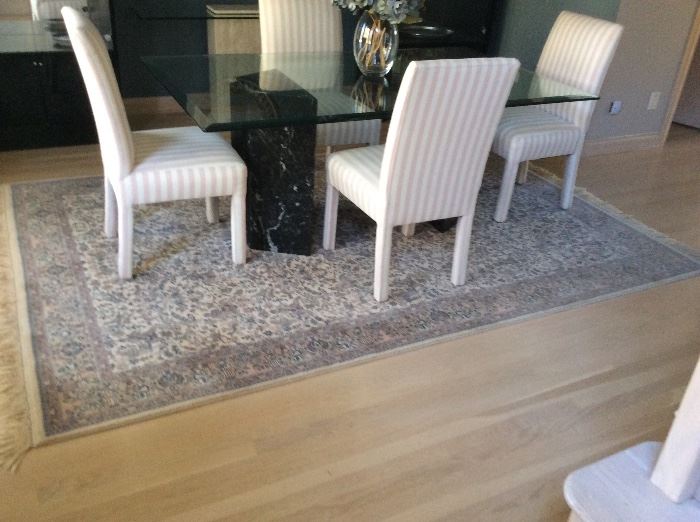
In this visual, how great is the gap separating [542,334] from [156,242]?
1.67 metres

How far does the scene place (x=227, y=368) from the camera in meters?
2.12

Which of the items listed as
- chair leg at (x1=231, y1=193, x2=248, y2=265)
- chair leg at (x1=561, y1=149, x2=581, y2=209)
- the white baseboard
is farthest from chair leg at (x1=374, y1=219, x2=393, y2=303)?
the white baseboard

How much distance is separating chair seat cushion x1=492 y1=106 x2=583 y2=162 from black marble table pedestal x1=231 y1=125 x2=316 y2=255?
41.5 inches

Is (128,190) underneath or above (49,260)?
above

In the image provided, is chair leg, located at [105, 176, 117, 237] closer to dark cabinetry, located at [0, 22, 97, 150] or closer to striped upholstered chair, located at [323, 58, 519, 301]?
striped upholstered chair, located at [323, 58, 519, 301]

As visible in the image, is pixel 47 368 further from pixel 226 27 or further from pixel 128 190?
pixel 226 27

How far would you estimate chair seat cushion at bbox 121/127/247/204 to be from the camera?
236 cm

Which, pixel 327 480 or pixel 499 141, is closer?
pixel 327 480

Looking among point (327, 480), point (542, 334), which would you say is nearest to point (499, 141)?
point (542, 334)

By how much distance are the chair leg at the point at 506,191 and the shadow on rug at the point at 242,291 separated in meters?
0.06

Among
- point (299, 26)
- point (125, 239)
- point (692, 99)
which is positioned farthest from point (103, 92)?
point (692, 99)

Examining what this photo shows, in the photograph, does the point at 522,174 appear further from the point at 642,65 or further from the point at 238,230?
the point at 238,230

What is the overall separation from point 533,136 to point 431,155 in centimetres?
103

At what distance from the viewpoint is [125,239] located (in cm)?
244
